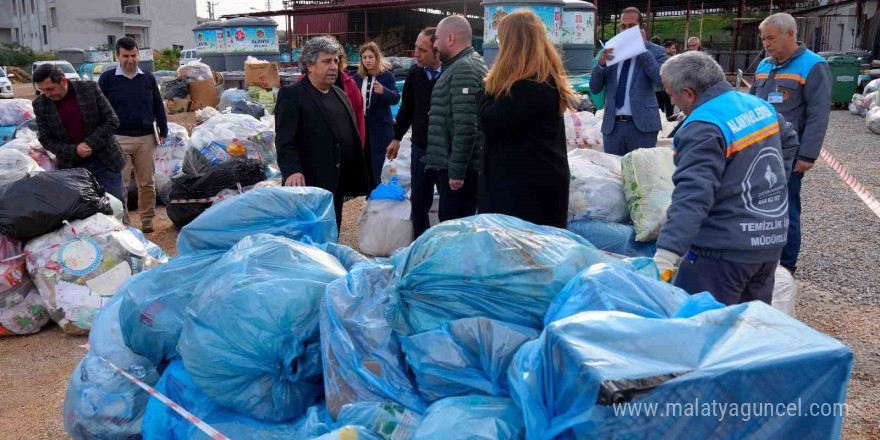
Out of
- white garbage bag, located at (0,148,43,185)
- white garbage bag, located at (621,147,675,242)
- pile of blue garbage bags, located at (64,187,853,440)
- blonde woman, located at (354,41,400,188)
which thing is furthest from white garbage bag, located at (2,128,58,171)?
white garbage bag, located at (621,147,675,242)

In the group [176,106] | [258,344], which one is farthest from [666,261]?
[176,106]

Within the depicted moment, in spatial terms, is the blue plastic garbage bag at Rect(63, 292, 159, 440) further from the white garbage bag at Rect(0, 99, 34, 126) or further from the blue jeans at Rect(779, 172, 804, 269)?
the white garbage bag at Rect(0, 99, 34, 126)

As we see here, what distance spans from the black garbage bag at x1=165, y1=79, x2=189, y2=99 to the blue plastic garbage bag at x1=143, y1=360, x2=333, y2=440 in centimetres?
1417

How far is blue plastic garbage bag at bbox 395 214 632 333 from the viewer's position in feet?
5.95

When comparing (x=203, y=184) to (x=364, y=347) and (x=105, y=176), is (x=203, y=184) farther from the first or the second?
(x=364, y=347)

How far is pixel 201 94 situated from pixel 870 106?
13.9m

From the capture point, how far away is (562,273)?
1.85 metres

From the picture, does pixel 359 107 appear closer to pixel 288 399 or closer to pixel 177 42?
pixel 288 399

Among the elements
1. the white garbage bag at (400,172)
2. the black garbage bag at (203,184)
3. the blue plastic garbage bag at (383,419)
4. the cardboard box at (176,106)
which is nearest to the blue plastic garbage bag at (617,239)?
the white garbage bag at (400,172)

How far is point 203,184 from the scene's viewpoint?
6.09 meters

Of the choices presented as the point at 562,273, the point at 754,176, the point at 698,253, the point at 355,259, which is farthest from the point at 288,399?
the point at 754,176

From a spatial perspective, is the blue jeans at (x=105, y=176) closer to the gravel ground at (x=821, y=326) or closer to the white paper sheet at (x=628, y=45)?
the gravel ground at (x=821, y=326)

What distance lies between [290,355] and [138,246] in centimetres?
260

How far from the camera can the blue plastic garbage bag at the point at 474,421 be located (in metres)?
1.53
